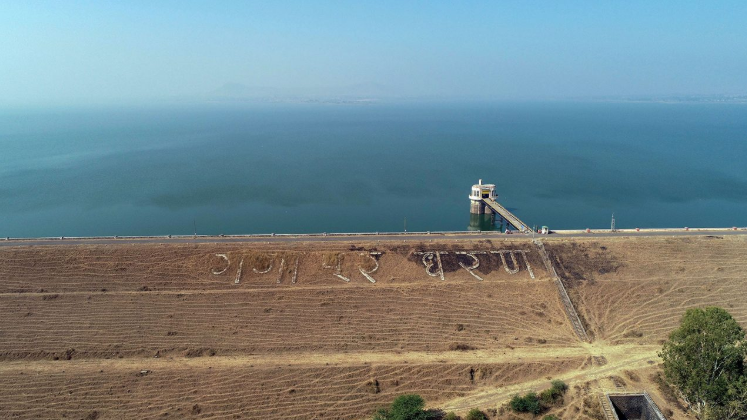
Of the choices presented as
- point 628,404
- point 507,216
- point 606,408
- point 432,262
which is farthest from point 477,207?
point 606,408

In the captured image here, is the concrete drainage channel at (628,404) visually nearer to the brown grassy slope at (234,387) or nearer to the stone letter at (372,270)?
the brown grassy slope at (234,387)

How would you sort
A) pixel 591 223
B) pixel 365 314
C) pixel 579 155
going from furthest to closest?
pixel 579 155
pixel 591 223
pixel 365 314

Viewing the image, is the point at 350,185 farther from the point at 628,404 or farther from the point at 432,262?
the point at 628,404

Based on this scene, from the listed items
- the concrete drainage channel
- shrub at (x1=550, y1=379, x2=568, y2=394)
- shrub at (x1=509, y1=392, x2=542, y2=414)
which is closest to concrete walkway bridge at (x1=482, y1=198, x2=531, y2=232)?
shrub at (x1=550, y1=379, x2=568, y2=394)

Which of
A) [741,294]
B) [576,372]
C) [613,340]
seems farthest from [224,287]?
[741,294]

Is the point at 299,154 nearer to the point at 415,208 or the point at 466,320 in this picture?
the point at 415,208

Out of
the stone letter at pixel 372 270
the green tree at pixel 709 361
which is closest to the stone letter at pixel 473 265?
the stone letter at pixel 372 270
